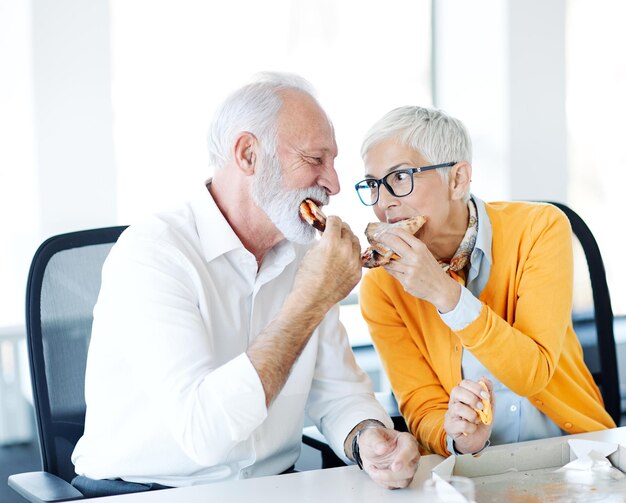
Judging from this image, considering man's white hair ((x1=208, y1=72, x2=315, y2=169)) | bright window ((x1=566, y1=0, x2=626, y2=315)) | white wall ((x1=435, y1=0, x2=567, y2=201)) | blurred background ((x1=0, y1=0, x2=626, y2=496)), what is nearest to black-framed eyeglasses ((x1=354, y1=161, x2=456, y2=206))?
man's white hair ((x1=208, y1=72, x2=315, y2=169))

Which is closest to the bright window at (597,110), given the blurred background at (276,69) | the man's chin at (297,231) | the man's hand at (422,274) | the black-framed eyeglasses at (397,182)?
the blurred background at (276,69)

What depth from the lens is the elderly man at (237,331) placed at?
5.18 ft

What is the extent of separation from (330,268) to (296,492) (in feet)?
1.51

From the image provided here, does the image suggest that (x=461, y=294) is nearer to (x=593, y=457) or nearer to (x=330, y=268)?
(x=330, y=268)

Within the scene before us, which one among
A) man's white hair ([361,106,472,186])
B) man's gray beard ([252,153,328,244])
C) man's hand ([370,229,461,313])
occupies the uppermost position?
man's white hair ([361,106,472,186])

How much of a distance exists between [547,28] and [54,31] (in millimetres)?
1918

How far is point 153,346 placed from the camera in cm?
163

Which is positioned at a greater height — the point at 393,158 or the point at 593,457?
the point at 393,158

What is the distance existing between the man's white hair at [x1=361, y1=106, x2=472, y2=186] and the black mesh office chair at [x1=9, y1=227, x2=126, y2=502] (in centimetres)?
72

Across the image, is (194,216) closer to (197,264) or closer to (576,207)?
(197,264)

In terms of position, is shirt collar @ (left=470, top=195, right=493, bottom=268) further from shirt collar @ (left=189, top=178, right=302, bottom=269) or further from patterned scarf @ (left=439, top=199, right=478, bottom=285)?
shirt collar @ (left=189, top=178, right=302, bottom=269)

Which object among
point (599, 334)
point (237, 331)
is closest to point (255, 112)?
point (237, 331)

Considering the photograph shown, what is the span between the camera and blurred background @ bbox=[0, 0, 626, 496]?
9.36ft

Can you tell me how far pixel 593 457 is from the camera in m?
1.56
